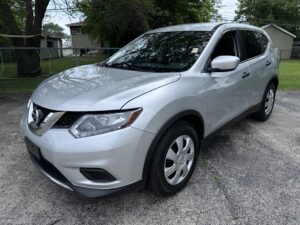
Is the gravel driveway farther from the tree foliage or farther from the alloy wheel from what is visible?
the tree foliage

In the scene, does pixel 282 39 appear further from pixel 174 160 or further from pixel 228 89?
pixel 174 160

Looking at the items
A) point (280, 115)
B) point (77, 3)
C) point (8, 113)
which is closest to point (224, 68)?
point (280, 115)

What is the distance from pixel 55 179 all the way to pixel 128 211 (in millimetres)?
732

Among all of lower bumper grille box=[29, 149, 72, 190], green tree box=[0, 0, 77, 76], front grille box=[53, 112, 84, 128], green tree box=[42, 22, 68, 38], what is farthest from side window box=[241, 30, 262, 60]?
green tree box=[42, 22, 68, 38]

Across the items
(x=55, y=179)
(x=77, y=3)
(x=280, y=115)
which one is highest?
(x=77, y=3)

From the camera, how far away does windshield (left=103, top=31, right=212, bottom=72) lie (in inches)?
117

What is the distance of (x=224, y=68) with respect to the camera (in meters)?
2.80

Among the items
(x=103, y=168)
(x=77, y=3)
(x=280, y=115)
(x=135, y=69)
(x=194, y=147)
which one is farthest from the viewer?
(x=77, y=3)

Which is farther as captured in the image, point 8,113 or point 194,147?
point 8,113

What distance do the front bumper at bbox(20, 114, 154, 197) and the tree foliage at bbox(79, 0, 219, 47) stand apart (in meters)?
8.66

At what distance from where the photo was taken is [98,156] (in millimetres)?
2000

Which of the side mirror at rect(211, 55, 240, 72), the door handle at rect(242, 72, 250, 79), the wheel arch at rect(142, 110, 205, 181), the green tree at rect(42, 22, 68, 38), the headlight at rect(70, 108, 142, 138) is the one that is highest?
the green tree at rect(42, 22, 68, 38)

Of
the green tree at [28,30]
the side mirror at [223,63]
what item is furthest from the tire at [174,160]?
the green tree at [28,30]

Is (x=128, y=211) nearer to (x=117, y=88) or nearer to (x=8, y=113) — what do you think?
(x=117, y=88)
